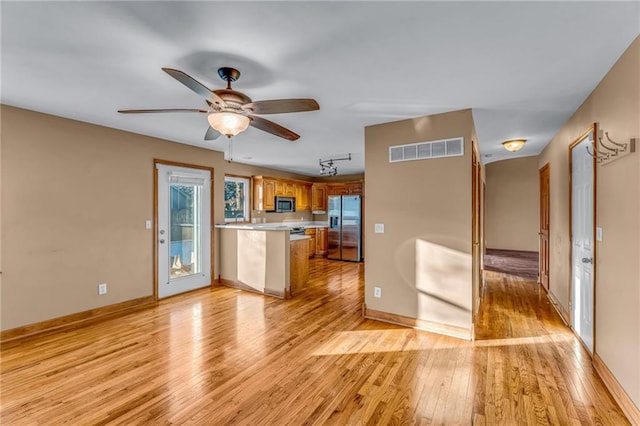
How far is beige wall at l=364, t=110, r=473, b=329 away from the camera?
10.3 feet

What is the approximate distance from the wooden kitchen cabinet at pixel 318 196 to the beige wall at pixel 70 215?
4733 mm

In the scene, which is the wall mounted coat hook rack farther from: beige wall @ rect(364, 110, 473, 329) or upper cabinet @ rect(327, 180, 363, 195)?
upper cabinet @ rect(327, 180, 363, 195)

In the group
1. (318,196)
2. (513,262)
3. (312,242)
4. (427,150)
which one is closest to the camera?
(427,150)

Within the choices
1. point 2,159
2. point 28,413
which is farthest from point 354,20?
point 2,159

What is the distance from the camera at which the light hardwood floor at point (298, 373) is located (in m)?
1.98

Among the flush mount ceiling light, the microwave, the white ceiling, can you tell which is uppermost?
the white ceiling

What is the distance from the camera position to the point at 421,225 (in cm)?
339

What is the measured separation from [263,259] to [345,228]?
326 centimetres

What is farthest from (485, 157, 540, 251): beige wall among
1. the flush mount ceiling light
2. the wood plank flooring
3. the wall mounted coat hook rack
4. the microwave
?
the wall mounted coat hook rack

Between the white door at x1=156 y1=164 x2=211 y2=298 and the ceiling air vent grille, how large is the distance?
129 inches

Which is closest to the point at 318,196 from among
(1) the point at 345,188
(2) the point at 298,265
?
(1) the point at 345,188

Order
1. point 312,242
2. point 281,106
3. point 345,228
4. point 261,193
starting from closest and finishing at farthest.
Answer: point 281,106 < point 261,193 < point 345,228 < point 312,242

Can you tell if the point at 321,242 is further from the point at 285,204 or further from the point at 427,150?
the point at 427,150

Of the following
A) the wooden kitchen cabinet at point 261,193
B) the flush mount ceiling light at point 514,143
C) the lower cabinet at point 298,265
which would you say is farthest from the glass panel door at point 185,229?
the flush mount ceiling light at point 514,143
